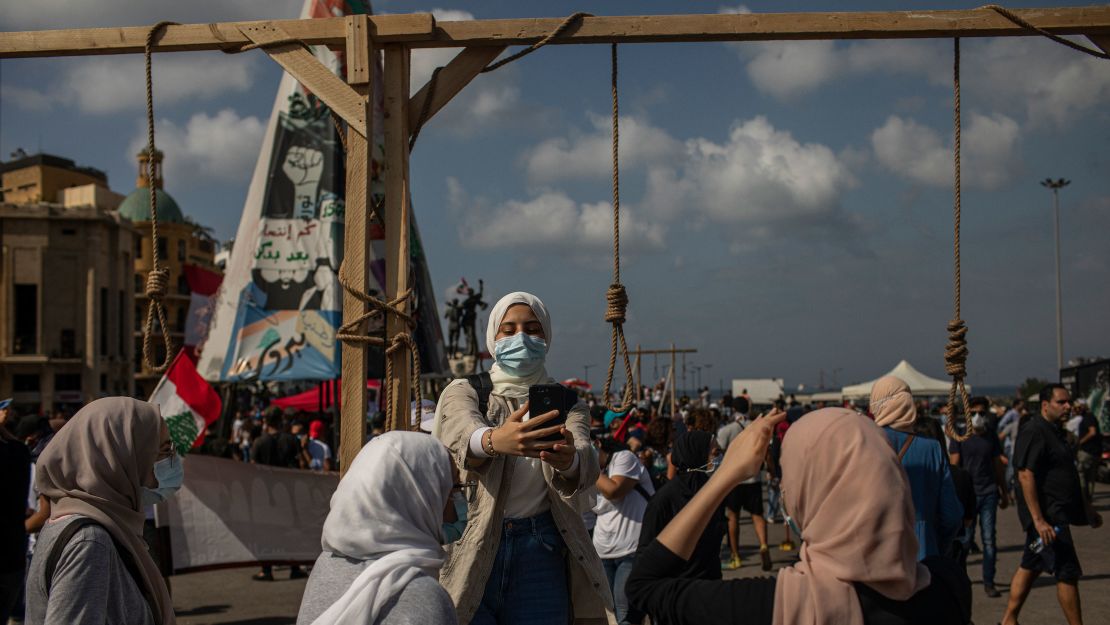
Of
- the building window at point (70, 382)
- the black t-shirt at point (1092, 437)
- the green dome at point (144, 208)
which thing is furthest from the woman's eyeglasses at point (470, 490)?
the green dome at point (144, 208)

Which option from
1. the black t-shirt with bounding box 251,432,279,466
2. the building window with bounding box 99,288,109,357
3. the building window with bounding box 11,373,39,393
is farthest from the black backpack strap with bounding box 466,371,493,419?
the building window with bounding box 99,288,109,357

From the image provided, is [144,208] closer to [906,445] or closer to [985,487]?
[985,487]

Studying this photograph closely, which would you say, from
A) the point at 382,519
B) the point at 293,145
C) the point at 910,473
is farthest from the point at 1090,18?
the point at 293,145

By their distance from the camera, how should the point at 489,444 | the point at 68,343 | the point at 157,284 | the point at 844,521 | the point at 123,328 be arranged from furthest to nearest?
1. the point at 123,328
2. the point at 68,343
3. the point at 157,284
4. the point at 489,444
5. the point at 844,521

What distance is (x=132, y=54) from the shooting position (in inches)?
176

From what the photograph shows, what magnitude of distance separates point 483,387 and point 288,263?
10.9m

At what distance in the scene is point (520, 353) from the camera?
3.45 metres

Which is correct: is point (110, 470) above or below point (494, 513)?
above

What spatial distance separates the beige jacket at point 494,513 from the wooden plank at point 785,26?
5.73 ft

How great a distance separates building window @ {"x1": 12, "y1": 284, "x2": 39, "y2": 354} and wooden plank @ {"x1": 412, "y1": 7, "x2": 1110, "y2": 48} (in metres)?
59.1

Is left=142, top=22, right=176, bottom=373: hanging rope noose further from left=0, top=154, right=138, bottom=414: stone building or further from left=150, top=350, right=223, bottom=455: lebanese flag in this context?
left=0, top=154, right=138, bottom=414: stone building

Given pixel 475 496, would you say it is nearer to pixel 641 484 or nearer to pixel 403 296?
pixel 403 296

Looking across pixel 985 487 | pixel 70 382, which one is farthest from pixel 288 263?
pixel 70 382

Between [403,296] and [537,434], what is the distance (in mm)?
A: 1482
